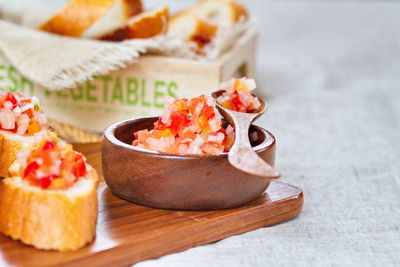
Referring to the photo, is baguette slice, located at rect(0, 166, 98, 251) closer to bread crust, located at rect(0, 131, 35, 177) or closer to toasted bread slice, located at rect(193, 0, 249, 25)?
bread crust, located at rect(0, 131, 35, 177)

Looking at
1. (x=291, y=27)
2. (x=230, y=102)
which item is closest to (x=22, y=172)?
(x=230, y=102)

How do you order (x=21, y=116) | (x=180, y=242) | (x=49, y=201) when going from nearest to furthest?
(x=49, y=201), (x=180, y=242), (x=21, y=116)

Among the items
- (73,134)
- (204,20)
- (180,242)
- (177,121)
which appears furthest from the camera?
(204,20)

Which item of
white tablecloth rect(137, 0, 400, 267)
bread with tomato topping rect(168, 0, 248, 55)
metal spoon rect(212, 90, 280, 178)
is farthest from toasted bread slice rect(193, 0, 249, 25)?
metal spoon rect(212, 90, 280, 178)

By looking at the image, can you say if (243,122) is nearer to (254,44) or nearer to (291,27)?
(254,44)

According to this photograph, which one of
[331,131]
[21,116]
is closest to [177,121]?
[21,116]

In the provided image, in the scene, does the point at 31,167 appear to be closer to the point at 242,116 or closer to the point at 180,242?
the point at 180,242

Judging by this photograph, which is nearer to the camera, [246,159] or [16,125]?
[246,159]

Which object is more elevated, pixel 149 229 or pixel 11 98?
pixel 11 98
